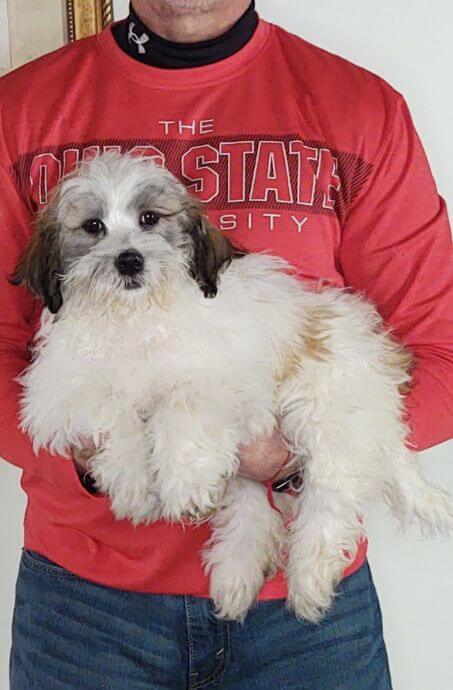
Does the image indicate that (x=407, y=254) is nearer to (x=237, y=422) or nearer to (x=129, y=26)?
(x=237, y=422)

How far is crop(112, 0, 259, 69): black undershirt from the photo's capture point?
81.1 inches

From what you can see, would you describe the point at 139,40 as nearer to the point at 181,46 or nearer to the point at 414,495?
the point at 181,46

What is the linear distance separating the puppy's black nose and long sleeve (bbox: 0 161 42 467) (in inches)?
15.4

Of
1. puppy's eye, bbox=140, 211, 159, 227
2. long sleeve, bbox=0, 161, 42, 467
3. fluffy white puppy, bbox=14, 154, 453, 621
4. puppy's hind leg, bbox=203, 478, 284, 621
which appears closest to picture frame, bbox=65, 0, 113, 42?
long sleeve, bbox=0, 161, 42, 467

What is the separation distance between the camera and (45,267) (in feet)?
5.91

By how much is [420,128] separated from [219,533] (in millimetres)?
1153

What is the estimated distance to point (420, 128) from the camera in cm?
259

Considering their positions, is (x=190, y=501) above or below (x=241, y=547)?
above

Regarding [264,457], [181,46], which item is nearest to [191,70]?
[181,46]

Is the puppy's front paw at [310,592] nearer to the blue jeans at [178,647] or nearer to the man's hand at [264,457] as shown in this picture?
the blue jeans at [178,647]

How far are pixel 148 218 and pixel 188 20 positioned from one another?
491 millimetres

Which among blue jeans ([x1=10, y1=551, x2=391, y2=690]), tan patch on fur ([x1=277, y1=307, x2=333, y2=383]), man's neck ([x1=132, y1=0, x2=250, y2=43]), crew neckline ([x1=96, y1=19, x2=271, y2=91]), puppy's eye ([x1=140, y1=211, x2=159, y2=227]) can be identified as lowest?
blue jeans ([x1=10, y1=551, x2=391, y2=690])

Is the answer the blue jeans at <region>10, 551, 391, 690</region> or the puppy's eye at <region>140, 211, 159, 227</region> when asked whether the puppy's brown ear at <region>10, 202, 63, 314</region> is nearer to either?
the puppy's eye at <region>140, 211, 159, 227</region>

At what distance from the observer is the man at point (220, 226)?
1910mm
